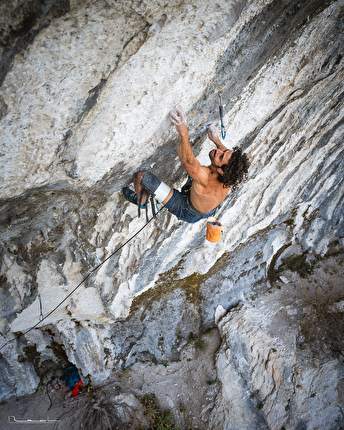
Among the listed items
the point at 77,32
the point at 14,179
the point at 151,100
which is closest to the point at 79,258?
the point at 14,179

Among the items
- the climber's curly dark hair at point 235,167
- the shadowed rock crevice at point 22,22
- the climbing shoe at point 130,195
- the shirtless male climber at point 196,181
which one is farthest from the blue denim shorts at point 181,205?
the shadowed rock crevice at point 22,22

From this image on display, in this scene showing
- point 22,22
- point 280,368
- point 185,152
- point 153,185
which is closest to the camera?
Answer: point 22,22

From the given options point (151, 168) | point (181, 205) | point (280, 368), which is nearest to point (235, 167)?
point (181, 205)

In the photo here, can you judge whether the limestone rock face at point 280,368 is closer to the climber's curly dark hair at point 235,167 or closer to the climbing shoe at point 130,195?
the climbing shoe at point 130,195

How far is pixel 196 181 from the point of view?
2.21m

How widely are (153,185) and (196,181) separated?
0.50 meters

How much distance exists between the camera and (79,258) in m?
3.40

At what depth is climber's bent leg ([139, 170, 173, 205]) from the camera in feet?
8.10

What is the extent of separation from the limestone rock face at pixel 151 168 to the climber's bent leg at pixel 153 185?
0.49ft

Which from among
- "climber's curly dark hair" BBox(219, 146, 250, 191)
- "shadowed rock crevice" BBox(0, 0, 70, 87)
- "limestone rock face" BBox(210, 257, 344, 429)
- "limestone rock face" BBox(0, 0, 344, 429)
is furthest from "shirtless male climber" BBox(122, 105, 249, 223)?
"limestone rock face" BBox(210, 257, 344, 429)

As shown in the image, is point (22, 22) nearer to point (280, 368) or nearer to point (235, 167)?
point (235, 167)

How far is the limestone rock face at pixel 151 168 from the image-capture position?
141 centimetres

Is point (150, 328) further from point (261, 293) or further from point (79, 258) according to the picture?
point (261, 293)

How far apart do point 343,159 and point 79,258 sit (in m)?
5.39
